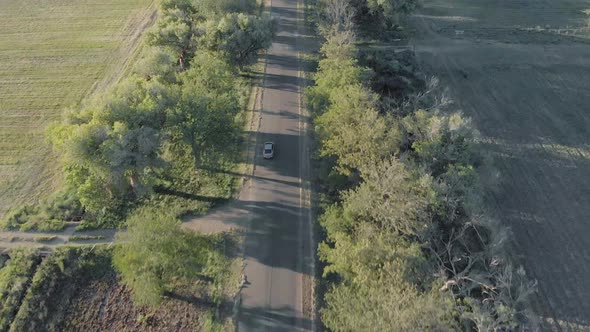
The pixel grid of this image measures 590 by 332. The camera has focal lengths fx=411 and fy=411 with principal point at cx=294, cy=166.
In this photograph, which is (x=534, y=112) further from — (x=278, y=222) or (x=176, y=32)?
(x=176, y=32)

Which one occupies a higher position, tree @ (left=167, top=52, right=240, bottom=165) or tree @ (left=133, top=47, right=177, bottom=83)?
tree @ (left=133, top=47, right=177, bottom=83)

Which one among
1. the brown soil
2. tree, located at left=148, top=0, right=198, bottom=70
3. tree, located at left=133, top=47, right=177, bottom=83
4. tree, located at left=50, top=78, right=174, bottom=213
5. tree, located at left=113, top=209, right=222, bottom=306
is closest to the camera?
tree, located at left=113, top=209, right=222, bottom=306

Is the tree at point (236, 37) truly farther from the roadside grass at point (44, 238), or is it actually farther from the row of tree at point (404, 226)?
the roadside grass at point (44, 238)

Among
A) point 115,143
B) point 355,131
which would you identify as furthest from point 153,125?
point 355,131

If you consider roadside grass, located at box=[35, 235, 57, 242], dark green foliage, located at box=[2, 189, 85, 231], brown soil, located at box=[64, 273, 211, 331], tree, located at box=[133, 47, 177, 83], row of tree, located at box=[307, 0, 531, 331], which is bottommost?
brown soil, located at box=[64, 273, 211, 331]

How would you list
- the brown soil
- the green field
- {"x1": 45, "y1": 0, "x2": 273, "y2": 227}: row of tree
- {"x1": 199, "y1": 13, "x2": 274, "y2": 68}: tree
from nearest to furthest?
the brown soil < {"x1": 45, "y1": 0, "x2": 273, "y2": 227}: row of tree < the green field < {"x1": 199, "y1": 13, "x2": 274, "y2": 68}: tree

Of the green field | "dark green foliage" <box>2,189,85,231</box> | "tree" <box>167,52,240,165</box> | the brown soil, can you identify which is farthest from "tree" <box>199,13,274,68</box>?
the brown soil

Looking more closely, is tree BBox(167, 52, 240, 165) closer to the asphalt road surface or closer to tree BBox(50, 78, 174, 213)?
tree BBox(50, 78, 174, 213)
